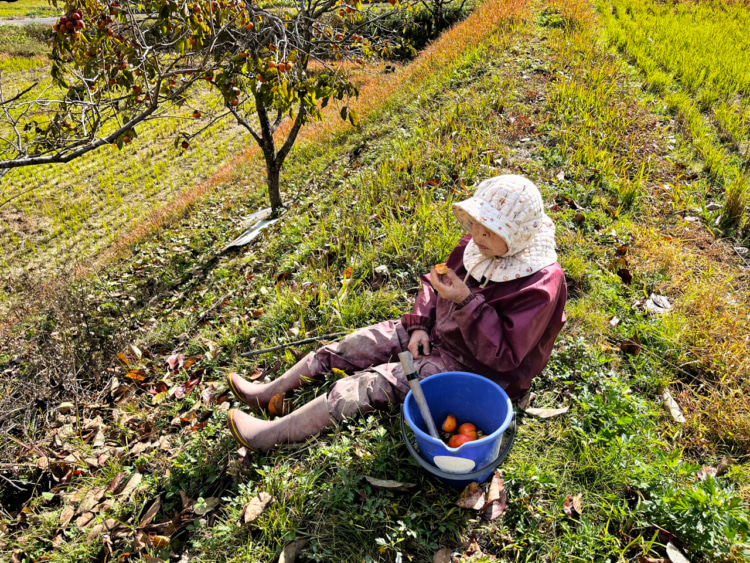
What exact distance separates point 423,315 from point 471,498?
3.24 feet

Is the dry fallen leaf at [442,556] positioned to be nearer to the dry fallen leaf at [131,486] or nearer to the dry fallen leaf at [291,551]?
the dry fallen leaf at [291,551]

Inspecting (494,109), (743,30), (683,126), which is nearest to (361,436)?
(494,109)

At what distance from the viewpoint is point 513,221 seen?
193cm

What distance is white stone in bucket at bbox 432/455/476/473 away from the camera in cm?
172

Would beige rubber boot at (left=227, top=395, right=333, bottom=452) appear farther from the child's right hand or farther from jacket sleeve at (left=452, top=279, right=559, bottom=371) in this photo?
Result: jacket sleeve at (left=452, top=279, right=559, bottom=371)

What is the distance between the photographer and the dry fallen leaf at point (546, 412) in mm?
2258

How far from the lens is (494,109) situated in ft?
18.4

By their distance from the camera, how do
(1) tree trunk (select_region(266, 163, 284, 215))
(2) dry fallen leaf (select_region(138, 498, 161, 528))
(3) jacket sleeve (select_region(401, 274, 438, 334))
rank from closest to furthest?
1. (2) dry fallen leaf (select_region(138, 498, 161, 528))
2. (3) jacket sleeve (select_region(401, 274, 438, 334))
3. (1) tree trunk (select_region(266, 163, 284, 215))

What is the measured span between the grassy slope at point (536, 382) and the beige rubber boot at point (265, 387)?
0.12 m

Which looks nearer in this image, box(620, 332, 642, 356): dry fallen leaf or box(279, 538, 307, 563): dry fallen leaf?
box(279, 538, 307, 563): dry fallen leaf

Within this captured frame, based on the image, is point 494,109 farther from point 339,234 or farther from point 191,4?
point 191,4

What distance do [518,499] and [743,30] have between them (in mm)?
10023

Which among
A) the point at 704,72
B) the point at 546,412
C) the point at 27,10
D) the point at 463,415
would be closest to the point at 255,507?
the point at 463,415

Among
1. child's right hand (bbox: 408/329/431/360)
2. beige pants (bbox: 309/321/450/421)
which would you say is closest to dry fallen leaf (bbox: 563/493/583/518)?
beige pants (bbox: 309/321/450/421)
